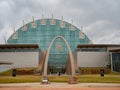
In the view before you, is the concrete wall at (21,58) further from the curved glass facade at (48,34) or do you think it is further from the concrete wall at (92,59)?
the curved glass facade at (48,34)

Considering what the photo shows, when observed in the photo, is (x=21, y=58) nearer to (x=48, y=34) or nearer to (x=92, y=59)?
(x=92, y=59)

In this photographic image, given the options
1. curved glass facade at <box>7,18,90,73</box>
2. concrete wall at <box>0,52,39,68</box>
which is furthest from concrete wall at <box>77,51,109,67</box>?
curved glass facade at <box>7,18,90,73</box>

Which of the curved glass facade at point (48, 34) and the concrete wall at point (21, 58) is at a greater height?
the curved glass facade at point (48, 34)

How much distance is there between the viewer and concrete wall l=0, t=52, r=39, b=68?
255ft

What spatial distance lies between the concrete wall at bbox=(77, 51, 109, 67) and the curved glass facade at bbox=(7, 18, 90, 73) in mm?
14824

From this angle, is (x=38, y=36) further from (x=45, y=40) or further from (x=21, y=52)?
(x=21, y=52)

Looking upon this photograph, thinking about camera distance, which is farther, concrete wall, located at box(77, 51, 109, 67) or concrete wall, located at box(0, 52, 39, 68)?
concrete wall, located at box(77, 51, 109, 67)

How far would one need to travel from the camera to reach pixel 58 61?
9194 centimetres

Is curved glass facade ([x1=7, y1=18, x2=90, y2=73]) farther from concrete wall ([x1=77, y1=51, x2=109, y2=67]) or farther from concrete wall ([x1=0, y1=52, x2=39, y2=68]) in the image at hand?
concrete wall ([x1=0, y1=52, x2=39, y2=68])

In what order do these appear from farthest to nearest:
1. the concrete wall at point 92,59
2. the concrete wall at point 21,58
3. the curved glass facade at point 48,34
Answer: the curved glass facade at point 48,34
the concrete wall at point 92,59
the concrete wall at point 21,58

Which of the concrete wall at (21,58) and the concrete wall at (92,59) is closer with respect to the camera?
the concrete wall at (21,58)

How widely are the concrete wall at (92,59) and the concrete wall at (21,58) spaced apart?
43.7 ft

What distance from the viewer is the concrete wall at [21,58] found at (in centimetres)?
7775

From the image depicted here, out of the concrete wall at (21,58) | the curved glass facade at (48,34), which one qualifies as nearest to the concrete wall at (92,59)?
the concrete wall at (21,58)
